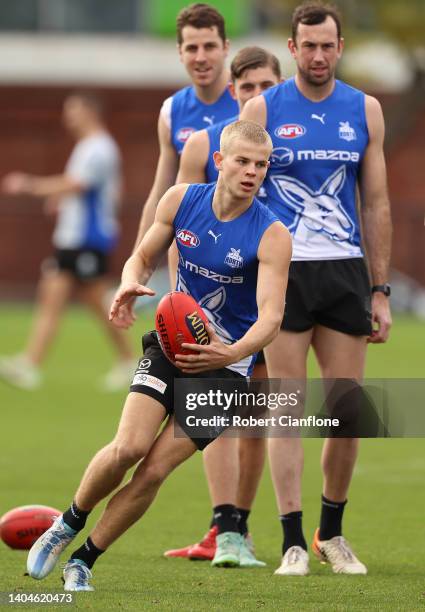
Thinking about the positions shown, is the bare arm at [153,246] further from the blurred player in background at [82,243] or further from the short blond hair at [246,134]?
the blurred player in background at [82,243]

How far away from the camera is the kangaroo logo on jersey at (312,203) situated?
7.17m

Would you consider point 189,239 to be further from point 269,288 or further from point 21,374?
point 21,374

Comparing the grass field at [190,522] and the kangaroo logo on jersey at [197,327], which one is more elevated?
the kangaroo logo on jersey at [197,327]

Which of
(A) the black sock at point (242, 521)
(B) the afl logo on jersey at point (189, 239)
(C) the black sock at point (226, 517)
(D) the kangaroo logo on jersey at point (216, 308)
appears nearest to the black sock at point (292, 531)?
(C) the black sock at point (226, 517)

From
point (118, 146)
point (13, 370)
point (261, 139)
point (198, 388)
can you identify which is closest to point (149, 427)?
point (198, 388)

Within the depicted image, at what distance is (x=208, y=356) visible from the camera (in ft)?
20.2

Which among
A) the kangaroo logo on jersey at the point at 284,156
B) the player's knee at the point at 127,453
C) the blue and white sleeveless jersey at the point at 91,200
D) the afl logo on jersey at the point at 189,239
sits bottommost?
the player's knee at the point at 127,453

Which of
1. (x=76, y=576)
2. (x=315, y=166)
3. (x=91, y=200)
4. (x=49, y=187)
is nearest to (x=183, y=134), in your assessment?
(x=315, y=166)

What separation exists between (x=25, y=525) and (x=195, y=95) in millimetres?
2451

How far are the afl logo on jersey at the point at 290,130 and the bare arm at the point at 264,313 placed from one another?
852 mm

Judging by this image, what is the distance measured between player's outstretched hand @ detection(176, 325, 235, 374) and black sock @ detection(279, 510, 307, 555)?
1179 millimetres

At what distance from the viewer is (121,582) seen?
6680 millimetres

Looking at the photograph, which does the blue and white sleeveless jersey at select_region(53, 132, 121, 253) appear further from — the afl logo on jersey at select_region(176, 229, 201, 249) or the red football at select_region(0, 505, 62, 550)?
the afl logo on jersey at select_region(176, 229, 201, 249)

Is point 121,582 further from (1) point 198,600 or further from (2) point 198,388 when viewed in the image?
(2) point 198,388
